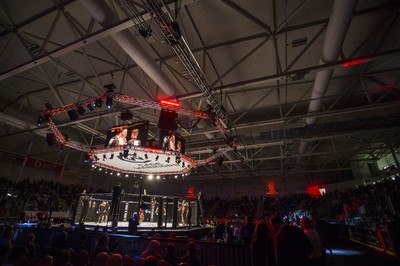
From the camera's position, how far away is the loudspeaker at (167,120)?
26.9 ft

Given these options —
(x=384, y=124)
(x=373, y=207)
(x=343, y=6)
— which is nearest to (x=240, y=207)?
(x=373, y=207)

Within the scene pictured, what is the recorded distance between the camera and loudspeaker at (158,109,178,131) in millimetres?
8203

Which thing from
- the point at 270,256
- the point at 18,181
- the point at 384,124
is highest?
the point at 384,124

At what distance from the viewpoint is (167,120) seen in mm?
8219

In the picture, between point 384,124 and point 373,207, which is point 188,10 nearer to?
point 384,124

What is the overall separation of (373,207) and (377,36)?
32.7 ft

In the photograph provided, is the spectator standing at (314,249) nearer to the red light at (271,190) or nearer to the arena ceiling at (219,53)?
the arena ceiling at (219,53)

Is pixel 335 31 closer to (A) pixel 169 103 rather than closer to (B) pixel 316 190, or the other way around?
(A) pixel 169 103

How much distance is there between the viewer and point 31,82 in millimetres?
10844

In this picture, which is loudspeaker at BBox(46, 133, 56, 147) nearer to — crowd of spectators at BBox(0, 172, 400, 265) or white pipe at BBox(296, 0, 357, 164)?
crowd of spectators at BBox(0, 172, 400, 265)

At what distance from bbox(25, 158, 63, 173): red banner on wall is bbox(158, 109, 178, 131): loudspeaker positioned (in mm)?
16952

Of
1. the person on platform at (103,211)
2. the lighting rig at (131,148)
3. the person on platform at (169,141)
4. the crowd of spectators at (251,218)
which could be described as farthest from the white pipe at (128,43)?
the person on platform at (103,211)

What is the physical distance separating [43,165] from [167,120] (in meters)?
17.8

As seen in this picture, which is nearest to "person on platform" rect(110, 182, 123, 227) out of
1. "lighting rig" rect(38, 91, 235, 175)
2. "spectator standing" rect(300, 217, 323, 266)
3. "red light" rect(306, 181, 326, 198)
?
"lighting rig" rect(38, 91, 235, 175)
